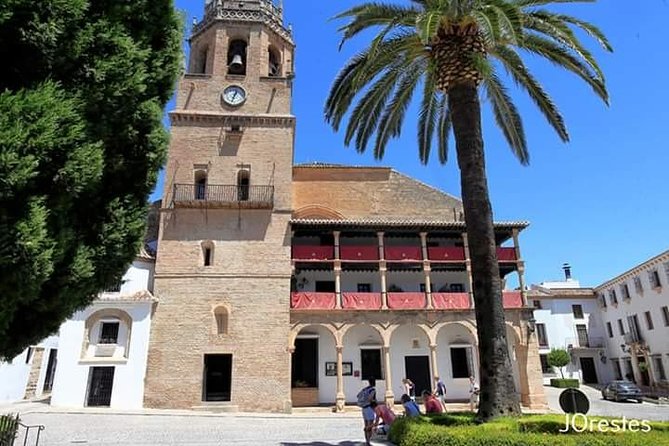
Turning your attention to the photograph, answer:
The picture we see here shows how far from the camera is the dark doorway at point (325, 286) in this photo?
24.4 metres

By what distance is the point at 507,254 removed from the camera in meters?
23.4

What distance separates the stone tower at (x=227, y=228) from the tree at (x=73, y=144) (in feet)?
46.6

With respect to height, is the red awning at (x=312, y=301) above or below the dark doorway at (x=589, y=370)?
above

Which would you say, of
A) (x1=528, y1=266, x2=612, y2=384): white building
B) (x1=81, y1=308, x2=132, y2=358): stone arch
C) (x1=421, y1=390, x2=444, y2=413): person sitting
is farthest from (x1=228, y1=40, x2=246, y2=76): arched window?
(x1=528, y1=266, x2=612, y2=384): white building

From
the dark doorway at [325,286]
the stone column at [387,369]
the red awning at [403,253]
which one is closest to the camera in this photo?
the stone column at [387,369]

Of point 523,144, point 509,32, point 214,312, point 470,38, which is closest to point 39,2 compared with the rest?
point 509,32

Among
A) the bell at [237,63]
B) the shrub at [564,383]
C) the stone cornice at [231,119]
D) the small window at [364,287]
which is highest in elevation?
the bell at [237,63]

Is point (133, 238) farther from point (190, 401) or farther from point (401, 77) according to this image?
point (190, 401)

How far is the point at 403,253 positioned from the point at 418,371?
20.0 ft

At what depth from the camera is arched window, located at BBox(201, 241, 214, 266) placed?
857 inches

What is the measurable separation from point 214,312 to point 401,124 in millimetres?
12568

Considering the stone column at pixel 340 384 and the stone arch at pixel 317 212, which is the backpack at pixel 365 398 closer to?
the stone column at pixel 340 384

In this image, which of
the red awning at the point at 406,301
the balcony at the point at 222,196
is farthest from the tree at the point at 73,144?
the red awning at the point at 406,301

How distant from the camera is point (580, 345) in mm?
39938
